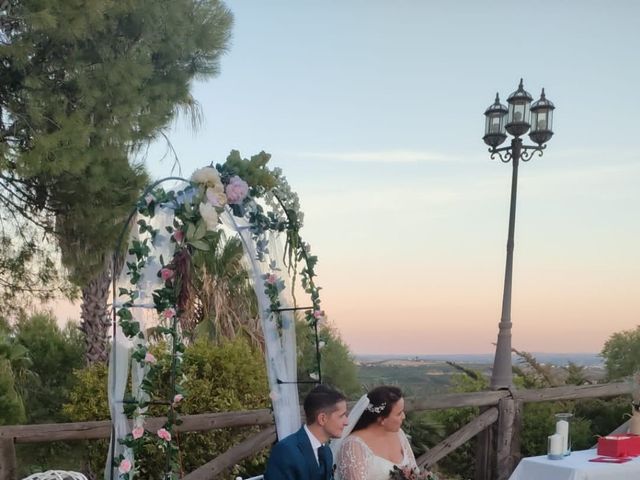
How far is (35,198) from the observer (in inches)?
471

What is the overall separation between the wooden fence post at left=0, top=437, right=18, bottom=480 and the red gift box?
4.40m

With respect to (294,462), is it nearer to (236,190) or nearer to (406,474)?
(406,474)

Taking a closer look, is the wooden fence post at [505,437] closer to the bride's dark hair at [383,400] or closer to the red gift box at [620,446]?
the red gift box at [620,446]

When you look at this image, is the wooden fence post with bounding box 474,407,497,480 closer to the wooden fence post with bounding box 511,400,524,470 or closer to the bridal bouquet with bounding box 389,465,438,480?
the wooden fence post with bounding box 511,400,524,470

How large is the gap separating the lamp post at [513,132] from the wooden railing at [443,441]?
0.94m

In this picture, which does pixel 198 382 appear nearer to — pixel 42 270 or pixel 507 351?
pixel 507 351

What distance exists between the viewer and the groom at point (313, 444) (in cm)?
390

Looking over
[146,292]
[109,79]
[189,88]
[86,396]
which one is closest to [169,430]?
[146,292]

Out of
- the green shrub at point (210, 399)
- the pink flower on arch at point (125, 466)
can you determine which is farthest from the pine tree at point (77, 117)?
the pink flower on arch at point (125, 466)

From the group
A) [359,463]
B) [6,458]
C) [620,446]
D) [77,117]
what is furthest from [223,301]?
[359,463]

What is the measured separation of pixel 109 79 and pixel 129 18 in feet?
5.17

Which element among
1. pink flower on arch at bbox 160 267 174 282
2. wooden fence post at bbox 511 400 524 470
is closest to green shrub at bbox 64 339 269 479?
wooden fence post at bbox 511 400 524 470

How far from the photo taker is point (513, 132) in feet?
28.4

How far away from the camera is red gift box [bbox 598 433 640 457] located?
19.5ft
